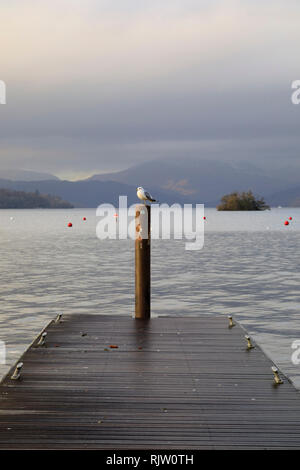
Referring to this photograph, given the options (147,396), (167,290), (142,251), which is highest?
(142,251)

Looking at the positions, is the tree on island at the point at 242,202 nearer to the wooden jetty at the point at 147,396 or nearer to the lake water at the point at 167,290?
the lake water at the point at 167,290

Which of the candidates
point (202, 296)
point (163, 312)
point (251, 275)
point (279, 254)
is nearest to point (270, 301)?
point (202, 296)

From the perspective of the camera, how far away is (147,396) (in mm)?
7551

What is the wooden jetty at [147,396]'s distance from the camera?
6121 mm

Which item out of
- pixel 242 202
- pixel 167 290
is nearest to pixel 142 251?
pixel 167 290

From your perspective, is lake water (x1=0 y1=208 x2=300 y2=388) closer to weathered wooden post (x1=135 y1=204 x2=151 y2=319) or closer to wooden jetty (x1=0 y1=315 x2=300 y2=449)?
wooden jetty (x1=0 y1=315 x2=300 y2=449)

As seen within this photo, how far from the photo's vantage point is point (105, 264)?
1384 inches

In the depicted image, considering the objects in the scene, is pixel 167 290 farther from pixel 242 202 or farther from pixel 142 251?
pixel 242 202

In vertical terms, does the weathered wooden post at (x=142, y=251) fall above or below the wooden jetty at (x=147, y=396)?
above

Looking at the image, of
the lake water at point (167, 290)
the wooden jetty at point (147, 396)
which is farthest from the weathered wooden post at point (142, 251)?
the lake water at point (167, 290)

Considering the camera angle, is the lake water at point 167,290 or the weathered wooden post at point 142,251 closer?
the weathered wooden post at point 142,251
